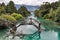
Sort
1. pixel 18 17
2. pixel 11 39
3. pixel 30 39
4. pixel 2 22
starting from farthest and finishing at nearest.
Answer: pixel 18 17 < pixel 2 22 < pixel 30 39 < pixel 11 39

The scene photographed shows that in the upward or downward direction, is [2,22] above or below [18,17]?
above

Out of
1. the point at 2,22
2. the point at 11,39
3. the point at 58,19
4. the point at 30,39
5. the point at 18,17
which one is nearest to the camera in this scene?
the point at 11,39

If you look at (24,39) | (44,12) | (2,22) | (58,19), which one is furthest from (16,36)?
(44,12)

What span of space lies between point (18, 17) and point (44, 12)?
14806 millimetres

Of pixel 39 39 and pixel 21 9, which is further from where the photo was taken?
pixel 21 9

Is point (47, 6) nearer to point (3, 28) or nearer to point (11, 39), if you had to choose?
point (3, 28)

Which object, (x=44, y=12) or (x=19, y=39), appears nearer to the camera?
(x=19, y=39)

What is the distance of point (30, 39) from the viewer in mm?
26484

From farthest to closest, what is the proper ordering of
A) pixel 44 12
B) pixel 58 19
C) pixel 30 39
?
pixel 44 12, pixel 58 19, pixel 30 39

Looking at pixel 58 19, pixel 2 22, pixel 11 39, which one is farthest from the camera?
pixel 58 19

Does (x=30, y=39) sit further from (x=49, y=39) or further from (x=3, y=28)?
(x=3, y=28)

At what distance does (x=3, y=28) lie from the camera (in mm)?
35000

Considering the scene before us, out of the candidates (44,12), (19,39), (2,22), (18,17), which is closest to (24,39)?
(19,39)

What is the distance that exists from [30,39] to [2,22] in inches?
326
